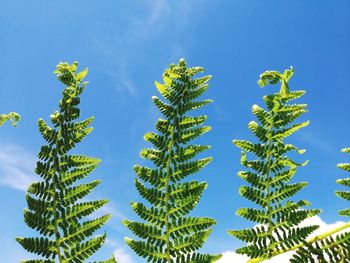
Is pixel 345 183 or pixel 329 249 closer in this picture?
pixel 329 249

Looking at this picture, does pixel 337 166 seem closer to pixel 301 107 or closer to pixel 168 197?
pixel 301 107

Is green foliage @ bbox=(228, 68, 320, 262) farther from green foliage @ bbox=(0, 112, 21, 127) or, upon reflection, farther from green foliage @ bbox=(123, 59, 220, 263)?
green foliage @ bbox=(0, 112, 21, 127)

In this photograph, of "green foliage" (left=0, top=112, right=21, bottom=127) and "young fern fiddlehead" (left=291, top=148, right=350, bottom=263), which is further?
"green foliage" (left=0, top=112, right=21, bottom=127)

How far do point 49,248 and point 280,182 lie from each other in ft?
5.39

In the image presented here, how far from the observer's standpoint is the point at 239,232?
309cm

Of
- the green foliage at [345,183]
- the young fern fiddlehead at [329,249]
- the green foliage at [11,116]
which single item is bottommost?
the young fern fiddlehead at [329,249]

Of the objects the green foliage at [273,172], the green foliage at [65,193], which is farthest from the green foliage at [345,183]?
the green foliage at [65,193]

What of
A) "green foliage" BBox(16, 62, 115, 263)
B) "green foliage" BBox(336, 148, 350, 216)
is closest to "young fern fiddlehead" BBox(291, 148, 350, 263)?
"green foliage" BBox(336, 148, 350, 216)

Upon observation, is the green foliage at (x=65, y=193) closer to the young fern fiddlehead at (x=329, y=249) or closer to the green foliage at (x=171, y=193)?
the green foliage at (x=171, y=193)

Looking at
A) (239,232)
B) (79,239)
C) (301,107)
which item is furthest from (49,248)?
(301,107)

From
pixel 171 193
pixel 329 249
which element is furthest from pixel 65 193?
pixel 329 249

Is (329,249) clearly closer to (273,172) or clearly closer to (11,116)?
(273,172)

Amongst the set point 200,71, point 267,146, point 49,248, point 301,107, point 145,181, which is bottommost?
point 49,248

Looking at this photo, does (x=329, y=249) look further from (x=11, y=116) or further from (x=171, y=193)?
(x=11, y=116)
